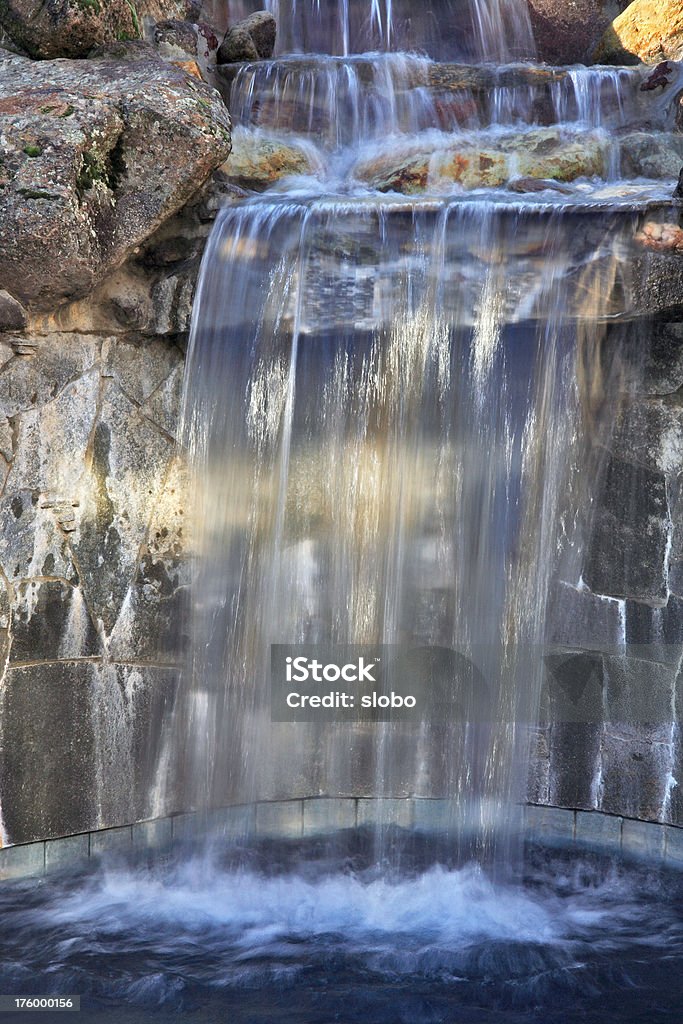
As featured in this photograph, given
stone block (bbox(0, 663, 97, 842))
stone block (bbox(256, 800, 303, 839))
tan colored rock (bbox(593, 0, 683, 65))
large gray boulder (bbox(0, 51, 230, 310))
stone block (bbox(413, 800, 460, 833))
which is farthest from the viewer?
tan colored rock (bbox(593, 0, 683, 65))

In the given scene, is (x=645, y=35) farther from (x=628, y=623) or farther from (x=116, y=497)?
(x=116, y=497)

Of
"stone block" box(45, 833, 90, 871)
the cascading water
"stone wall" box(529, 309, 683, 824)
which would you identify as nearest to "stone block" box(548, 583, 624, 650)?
"stone wall" box(529, 309, 683, 824)

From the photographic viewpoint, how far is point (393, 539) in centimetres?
455

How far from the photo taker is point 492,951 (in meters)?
3.70

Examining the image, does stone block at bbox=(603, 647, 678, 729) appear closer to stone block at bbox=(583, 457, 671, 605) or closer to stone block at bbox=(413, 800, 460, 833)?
stone block at bbox=(583, 457, 671, 605)

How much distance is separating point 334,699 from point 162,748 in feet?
2.48

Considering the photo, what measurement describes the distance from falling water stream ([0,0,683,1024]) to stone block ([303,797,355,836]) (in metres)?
0.04

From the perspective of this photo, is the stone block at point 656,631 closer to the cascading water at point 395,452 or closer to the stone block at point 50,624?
the cascading water at point 395,452

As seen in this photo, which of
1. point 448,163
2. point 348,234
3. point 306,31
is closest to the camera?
point 348,234

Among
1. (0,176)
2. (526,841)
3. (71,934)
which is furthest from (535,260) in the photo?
(71,934)

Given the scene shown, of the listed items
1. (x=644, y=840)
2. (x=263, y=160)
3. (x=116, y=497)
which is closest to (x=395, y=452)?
(x=116, y=497)

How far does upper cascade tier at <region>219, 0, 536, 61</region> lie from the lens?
5.91 m

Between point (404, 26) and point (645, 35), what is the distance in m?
1.28

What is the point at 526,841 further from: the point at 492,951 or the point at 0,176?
the point at 0,176
